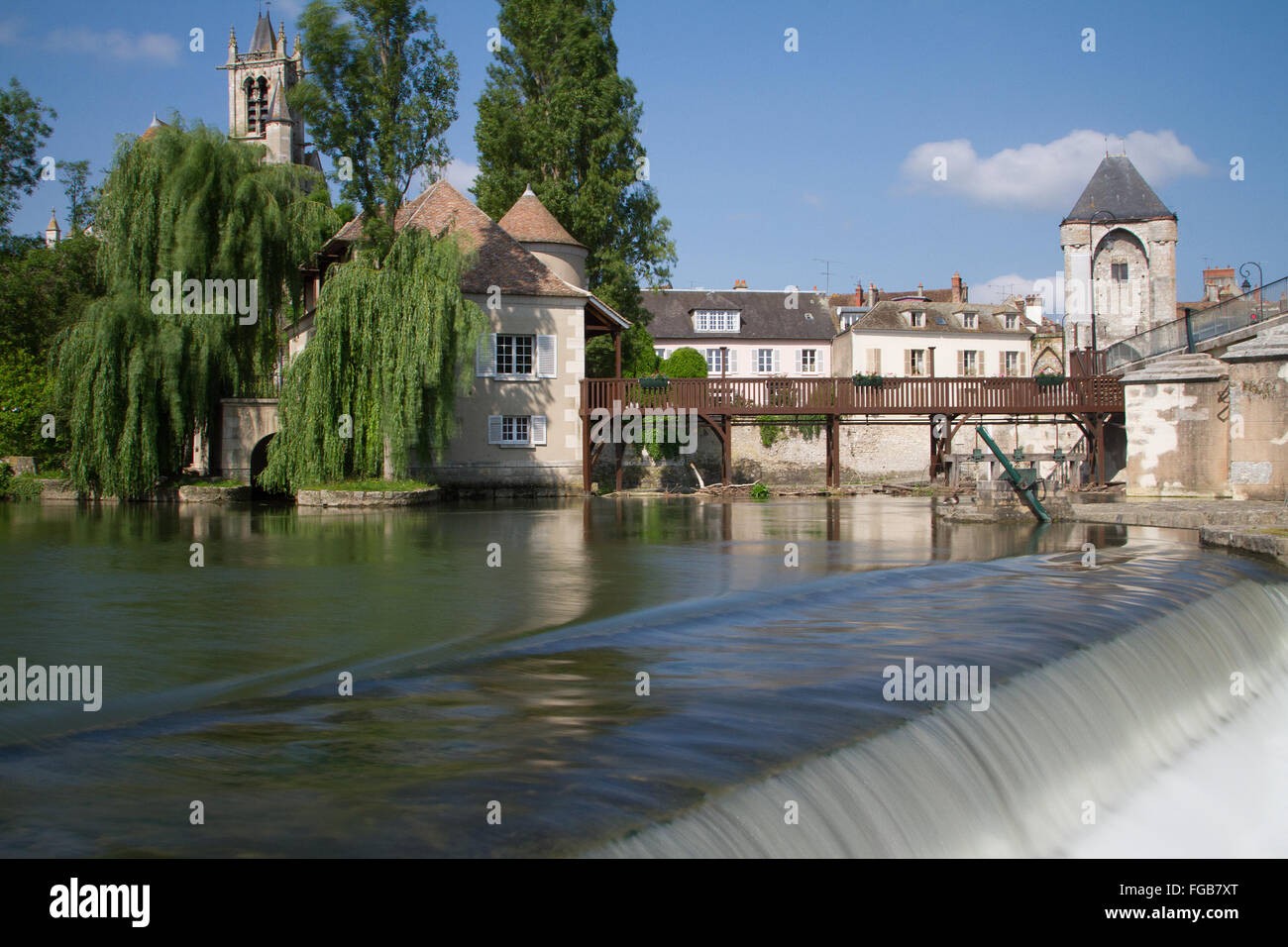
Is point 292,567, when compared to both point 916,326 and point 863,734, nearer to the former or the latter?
point 863,734

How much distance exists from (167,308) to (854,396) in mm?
20148

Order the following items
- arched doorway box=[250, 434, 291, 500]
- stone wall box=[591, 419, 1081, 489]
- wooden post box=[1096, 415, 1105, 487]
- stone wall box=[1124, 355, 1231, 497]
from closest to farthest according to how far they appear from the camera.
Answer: stone wall box=[1124, 355, 1231, 497], arched doorway box=[250, 434, 291, 500], wooden post box=[1096, 415, 1105, 487], stone wall box=[591, 419, 1081, 489]

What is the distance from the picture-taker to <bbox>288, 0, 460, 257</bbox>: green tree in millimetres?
30047

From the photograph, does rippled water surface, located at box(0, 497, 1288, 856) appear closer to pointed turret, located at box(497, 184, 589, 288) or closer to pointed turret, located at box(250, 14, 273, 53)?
pointed turret, located at box(497, 184, 589, 288)

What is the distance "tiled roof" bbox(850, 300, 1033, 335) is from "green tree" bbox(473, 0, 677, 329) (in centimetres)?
1755

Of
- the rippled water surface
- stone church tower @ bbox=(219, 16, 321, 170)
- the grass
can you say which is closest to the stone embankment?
the grass

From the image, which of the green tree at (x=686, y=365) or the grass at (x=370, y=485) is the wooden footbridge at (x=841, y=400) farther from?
the green tree at (x=686, y=365)

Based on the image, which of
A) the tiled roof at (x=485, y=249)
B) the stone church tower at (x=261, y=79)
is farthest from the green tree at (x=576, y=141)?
the stone church tower at (x=261, y=79)

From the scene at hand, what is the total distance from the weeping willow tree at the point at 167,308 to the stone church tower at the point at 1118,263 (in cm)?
3714

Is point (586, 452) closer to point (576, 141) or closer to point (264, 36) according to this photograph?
point (576, 141)

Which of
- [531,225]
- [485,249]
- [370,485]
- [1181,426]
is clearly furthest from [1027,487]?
[531,225]

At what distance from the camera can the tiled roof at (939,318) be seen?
2183 inches

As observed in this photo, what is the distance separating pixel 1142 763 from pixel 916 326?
50.1 m

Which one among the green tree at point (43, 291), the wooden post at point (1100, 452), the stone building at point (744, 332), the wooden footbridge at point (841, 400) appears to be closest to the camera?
the wooden post at point (1100, 452)
